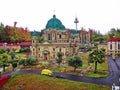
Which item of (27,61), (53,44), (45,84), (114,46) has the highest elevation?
(53,44)

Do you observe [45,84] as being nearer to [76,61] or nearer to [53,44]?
[76,61]

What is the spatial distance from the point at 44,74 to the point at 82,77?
31.3 ft

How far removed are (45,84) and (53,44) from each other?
34.8 metres

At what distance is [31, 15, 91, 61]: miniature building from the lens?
271ft

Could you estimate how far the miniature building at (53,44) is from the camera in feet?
271

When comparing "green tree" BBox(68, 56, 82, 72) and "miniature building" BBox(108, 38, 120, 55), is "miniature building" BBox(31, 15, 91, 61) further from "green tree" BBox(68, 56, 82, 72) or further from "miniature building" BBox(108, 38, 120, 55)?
"green tree" BBox(68, 56, 82, 72)

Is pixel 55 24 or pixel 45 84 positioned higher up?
pixel 55 24

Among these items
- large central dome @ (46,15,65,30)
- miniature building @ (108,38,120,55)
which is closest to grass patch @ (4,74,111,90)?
large central dome @ (46,15,65,30)

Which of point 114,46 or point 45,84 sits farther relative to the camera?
point 114,46

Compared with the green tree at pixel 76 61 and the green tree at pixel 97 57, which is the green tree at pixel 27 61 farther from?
the green tree at pixel 97 57

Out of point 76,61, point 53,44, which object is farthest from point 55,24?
point 76,61

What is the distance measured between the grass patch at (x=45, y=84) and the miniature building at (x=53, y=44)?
2867 centimetres

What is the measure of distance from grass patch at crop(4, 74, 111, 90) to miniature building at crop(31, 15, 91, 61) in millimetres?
28670

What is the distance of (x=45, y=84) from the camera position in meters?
48.8
